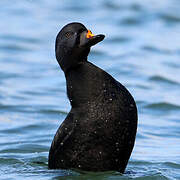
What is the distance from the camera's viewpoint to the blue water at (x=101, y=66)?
28.0 feet

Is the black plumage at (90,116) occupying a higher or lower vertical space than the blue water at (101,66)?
lower

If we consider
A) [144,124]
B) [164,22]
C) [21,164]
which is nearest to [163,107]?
[144,124]

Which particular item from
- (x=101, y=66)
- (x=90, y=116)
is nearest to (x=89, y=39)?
(x=90, y=116)

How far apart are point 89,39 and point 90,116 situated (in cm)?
73

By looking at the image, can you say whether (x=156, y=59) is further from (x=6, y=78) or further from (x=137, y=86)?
(x=6, y=78)

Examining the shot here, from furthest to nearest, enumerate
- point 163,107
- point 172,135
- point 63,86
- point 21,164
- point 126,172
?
A: point 63,86 < point 163,107 < point 172,135 < point 21,164 < point 126,172

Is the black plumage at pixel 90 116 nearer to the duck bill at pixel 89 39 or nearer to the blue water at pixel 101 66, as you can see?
the duck bill at pixel 89 39

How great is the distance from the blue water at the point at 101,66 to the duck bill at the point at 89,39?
1216 millimetres

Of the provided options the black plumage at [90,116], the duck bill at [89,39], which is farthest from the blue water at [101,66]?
the duck bill at [89,39]

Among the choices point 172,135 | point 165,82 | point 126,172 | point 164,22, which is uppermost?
point 164,22

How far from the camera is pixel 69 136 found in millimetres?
6934

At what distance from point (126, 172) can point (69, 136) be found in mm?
850

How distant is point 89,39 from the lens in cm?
697

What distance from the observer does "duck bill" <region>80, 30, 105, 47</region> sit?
6.93 m
